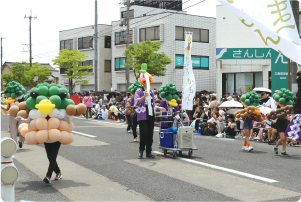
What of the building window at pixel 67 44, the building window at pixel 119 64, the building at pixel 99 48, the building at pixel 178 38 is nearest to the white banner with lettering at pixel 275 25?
the building at pixel 178 38

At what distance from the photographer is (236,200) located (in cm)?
570

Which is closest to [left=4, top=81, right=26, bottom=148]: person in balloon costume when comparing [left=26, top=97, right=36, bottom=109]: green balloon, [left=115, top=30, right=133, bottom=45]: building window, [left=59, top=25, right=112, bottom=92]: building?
[left=26, top=97, right=36, bottom=109]: green balloon

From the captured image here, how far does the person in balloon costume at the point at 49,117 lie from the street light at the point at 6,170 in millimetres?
2004

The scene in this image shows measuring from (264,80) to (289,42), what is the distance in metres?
24.7

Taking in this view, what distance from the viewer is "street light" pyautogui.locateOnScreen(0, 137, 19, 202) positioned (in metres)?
4.45

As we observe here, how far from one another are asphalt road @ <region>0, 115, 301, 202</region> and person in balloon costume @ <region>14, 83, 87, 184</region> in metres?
0.82

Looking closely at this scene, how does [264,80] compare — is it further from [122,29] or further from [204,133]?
[122,29]

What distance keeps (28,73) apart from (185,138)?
→ 52.7 metres

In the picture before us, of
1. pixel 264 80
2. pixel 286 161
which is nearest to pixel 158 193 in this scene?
pixel 286 161

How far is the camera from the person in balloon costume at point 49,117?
21.5 ft

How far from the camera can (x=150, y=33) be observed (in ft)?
134

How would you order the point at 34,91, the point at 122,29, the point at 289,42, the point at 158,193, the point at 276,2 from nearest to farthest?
1. the point at 289,42
2. the point at 276,2
3. the point at 158,193
4. the point at 34,91
5. the point at 122,29

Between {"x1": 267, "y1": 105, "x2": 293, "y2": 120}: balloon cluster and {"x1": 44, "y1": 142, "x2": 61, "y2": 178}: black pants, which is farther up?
{"x1": 267, "y1": 105, "x2": 293, "y2": 120}: balloon cluster

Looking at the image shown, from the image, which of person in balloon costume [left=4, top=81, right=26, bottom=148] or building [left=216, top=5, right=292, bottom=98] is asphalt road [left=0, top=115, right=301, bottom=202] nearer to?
person in balloon costume [left=4, top=81, right=26, bottom=148]
